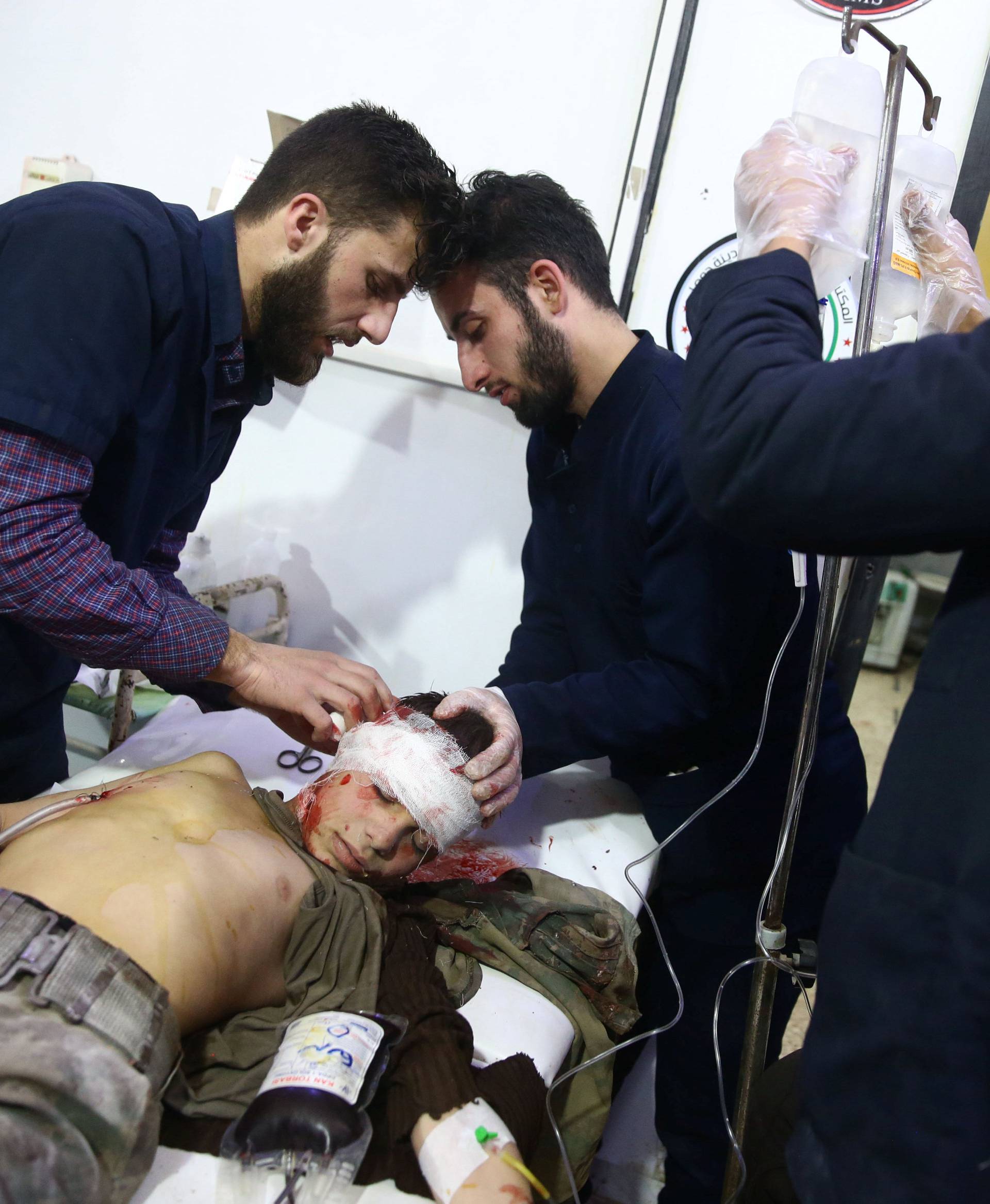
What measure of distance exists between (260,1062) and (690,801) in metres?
1.02

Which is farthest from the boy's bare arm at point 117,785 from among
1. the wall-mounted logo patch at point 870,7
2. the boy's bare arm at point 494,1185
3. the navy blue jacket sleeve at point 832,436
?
the wall-mounted logo patch at point 870,7

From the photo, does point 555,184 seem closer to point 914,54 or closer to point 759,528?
point 914,54

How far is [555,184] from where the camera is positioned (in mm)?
2012

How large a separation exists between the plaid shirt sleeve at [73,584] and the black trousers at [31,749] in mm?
432

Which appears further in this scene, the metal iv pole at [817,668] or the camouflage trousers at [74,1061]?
the metal iv pole at [817,668]

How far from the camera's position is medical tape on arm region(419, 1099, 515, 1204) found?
109 centimetres

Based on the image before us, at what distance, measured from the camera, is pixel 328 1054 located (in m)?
1.14

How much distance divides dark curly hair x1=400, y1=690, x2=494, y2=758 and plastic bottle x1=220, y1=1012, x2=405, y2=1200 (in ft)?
2.12

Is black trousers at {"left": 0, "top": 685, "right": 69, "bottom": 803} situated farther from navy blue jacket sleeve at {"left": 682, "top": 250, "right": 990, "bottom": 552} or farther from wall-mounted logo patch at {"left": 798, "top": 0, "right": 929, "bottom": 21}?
wall-mounted logo patch at {"left": 798, "top": 0, "right": 929, "bottom": 21}

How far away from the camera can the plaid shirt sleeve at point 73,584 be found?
1315mm

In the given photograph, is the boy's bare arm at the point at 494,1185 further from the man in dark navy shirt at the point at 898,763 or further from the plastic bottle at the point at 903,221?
the plastic bottle at the point at 903,221

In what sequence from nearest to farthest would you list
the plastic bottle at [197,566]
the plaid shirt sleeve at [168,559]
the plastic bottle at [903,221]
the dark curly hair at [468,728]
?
1. the plastic bottle at [903,221]
2. the dark curly hair at [468,728]
3. the plaid shirt sleeve at [168,559]
4. the plastic bottle at [197,566]

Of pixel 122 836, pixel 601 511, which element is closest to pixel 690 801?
pixel 601 511

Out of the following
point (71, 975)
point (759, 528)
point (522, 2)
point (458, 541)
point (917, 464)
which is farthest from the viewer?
point (458, 541)
